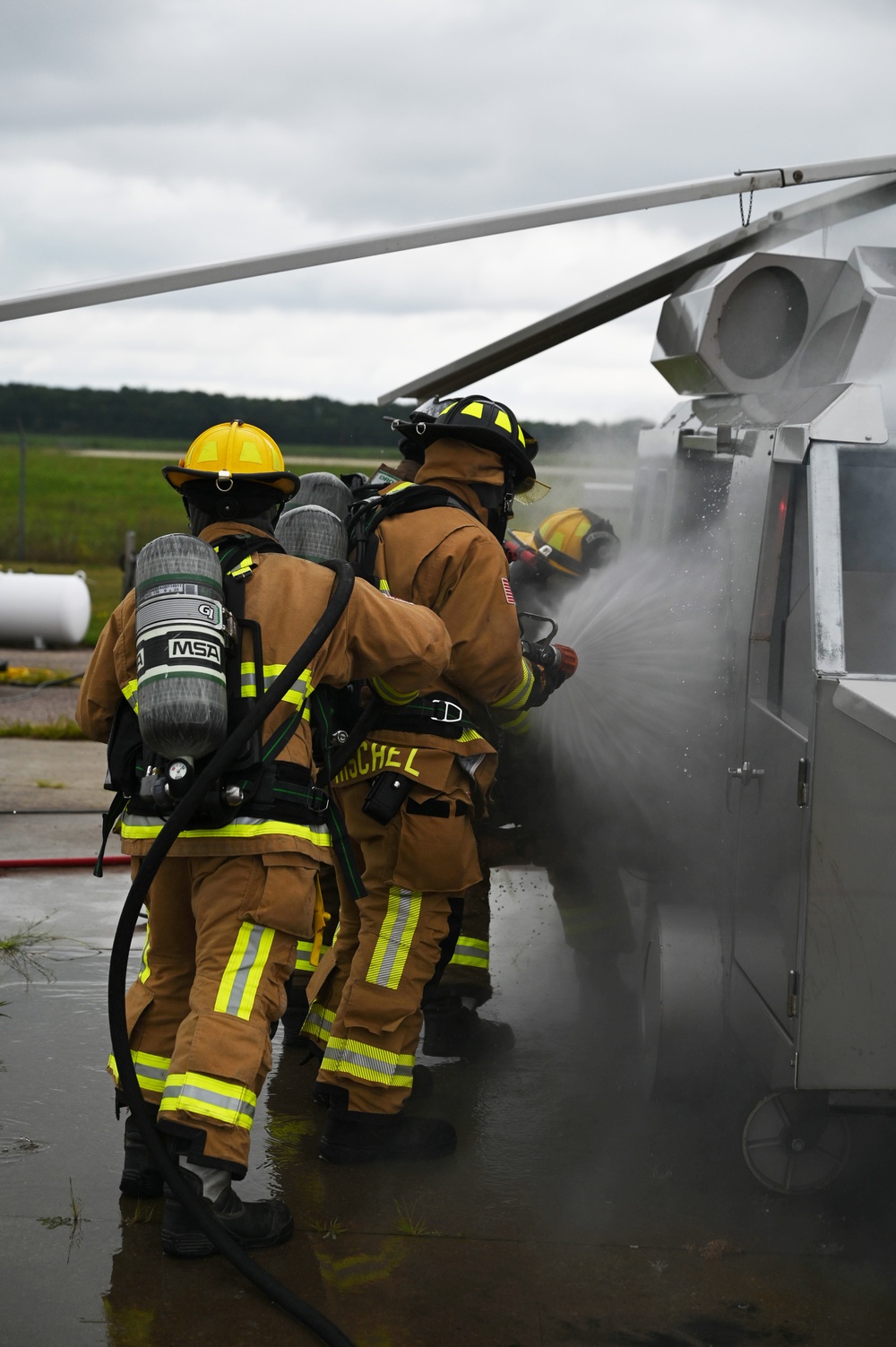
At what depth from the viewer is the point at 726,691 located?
12.7 ft

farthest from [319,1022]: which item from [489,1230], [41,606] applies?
[41,606]

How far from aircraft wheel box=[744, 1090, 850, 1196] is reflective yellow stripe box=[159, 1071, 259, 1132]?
3.98ft

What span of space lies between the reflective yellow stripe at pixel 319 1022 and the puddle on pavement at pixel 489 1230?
21cm

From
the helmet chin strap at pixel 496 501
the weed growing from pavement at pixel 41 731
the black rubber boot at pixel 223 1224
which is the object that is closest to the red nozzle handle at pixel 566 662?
the helmet chin strap at pixel 496 501

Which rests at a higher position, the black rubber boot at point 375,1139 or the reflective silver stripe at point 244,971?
the reflective silver stripe at point 244,971

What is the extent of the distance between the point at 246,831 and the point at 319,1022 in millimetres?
1190

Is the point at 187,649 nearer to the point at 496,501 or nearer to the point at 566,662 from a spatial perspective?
the point at 496,501

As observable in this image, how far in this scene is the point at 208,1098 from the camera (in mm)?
3170

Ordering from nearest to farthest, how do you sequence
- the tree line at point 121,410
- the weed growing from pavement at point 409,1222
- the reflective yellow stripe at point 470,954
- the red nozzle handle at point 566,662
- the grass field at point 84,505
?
the weed growing from pavement at point 409,1222 < the red nozzle handle at point 566,662 < the reflective yellow stripe at point 470,954 < the grass field at point 84,505 < the tree line at point 121,410

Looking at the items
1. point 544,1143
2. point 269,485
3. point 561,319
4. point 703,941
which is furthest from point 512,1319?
point 561,319

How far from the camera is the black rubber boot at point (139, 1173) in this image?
139 inches

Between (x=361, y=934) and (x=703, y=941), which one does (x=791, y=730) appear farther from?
(x=361, y=934)

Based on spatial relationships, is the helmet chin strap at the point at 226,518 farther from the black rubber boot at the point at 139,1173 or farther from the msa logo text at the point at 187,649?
the black rubber boot at the point at 139,1173

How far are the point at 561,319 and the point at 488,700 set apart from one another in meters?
1.54
